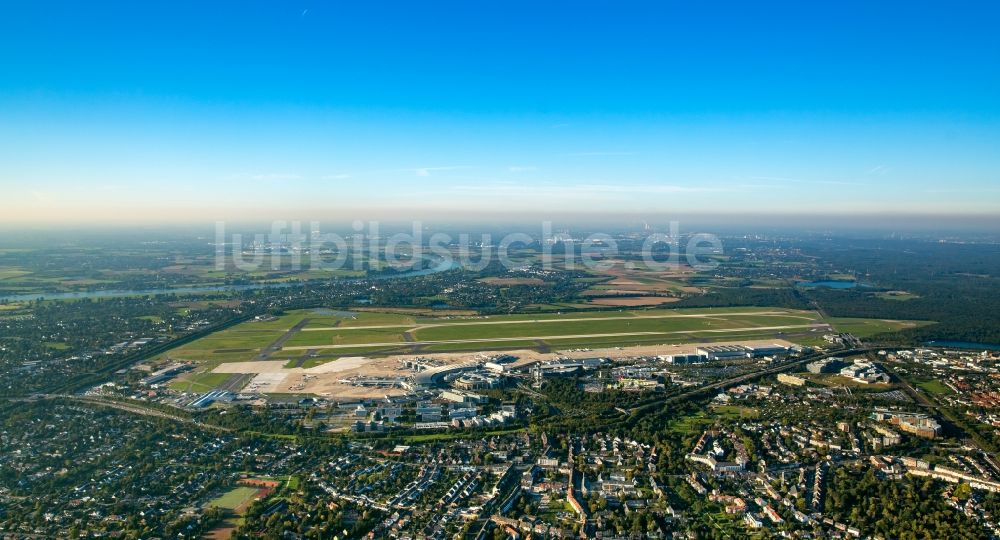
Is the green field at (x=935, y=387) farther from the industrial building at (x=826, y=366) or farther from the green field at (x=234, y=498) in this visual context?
the green field at (x=234, y=498)

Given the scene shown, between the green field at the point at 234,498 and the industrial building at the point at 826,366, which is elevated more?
the industrial building at the point at 826,366

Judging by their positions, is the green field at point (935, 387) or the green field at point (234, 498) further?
the green field at point (935, 387)

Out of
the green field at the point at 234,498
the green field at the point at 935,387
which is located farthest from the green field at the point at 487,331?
the green field at the point at 234,498

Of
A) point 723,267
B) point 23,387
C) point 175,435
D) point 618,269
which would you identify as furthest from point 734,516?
point 723,267

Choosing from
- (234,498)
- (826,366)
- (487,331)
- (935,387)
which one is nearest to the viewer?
(234,498)

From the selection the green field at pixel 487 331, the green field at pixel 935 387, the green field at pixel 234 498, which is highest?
the green field at pixel 487 331

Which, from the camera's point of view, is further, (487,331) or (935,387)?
(487,331)

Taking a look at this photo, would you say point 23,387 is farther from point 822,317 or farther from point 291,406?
point 822,317

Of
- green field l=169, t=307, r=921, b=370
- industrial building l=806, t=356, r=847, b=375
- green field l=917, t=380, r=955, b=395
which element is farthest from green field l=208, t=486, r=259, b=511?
green field l=917, t=380, r=955, b=395

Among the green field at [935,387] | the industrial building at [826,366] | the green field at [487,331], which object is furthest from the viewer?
the green field at [487,331]

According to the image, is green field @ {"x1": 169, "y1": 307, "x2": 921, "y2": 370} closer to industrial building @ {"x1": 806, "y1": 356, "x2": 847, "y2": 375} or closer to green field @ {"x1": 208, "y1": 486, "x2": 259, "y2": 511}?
industrial building @ {"x1": 806, "y1": 356, "x2": 847, "y2": 375}

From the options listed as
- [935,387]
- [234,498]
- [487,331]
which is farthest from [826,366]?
[234,498]

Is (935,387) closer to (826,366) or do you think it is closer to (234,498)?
(826,366)
